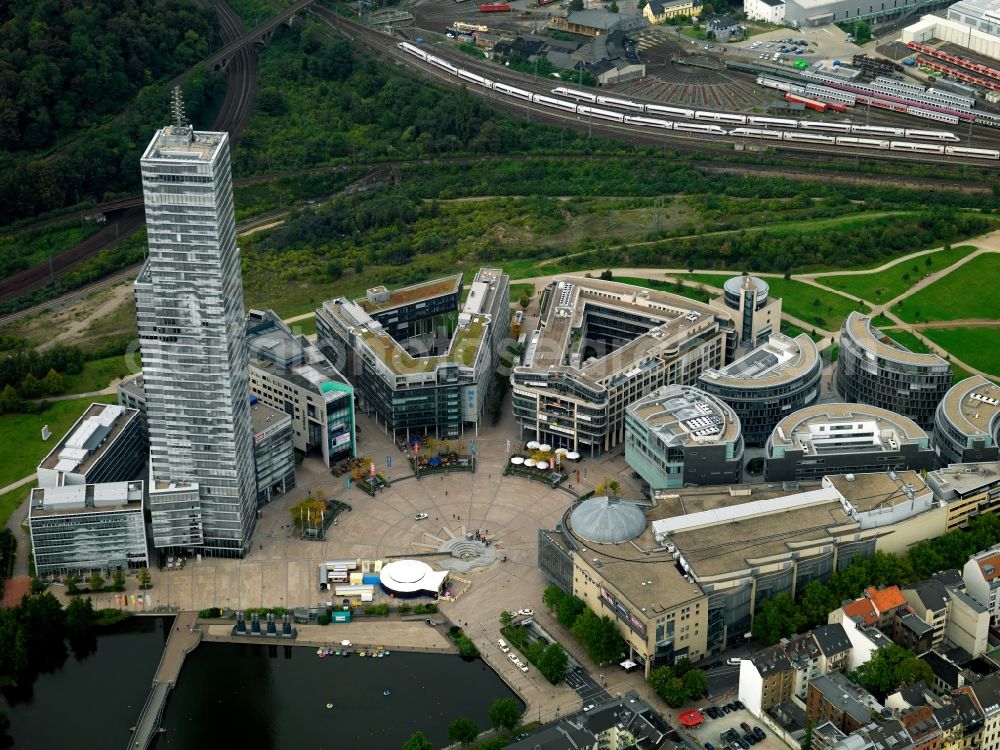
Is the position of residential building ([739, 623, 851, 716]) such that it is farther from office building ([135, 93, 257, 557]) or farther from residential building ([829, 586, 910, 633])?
office building ([135, 93, 257, 557])

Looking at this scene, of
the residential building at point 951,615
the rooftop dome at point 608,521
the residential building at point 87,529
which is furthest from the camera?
the residential building at point 87,529

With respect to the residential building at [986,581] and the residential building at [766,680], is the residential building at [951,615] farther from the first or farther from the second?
the residential building at [766,680]

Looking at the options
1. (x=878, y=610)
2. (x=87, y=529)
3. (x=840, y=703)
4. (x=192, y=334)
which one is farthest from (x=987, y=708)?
(x=87, y=529)

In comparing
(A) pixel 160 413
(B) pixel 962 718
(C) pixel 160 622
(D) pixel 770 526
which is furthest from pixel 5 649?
(B) pixel 962 718

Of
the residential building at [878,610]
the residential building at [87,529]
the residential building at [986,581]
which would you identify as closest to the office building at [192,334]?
the residential building at [87,529]

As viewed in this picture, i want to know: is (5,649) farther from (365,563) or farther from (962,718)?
Result: (962,718)
